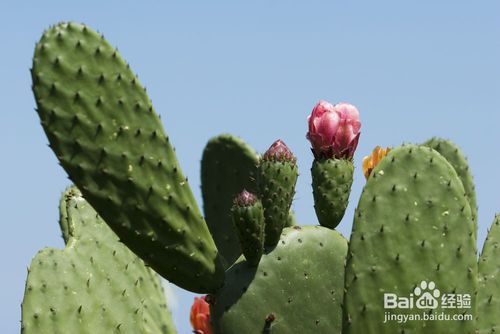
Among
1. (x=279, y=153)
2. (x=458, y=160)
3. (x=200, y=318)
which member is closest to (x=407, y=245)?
(x=279, y=153)

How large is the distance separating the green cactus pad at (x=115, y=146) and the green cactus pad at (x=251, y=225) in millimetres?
145

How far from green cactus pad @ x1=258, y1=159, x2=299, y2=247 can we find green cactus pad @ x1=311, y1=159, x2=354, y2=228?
0.18 m

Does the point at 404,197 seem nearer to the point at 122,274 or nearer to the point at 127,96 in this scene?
the point at 127,96

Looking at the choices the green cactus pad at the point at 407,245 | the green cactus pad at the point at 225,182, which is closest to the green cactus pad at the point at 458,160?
the green cactus pad at the point at 407,245

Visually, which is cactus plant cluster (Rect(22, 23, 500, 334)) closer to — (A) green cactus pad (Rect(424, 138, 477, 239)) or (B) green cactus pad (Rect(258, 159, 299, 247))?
(B) green cactus pad (Rect(258, 159, 299, 247))

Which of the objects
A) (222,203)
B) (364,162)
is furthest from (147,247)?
(222,203)

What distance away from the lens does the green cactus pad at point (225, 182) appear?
5383 mm

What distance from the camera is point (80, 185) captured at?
367 cm

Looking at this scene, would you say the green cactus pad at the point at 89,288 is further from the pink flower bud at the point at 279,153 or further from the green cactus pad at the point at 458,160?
the green cactus pad at the point at 458,160

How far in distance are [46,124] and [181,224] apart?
567 millimetres

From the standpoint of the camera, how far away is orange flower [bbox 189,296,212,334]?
207 inches

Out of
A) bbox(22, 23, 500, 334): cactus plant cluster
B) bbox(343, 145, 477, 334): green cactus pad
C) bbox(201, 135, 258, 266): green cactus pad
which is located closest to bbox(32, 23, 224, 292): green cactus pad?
bbox(22, 23, 500, 334): cactus plant cluster

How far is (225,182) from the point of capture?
5449 millimetres

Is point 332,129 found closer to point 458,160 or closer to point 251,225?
point 251,225
